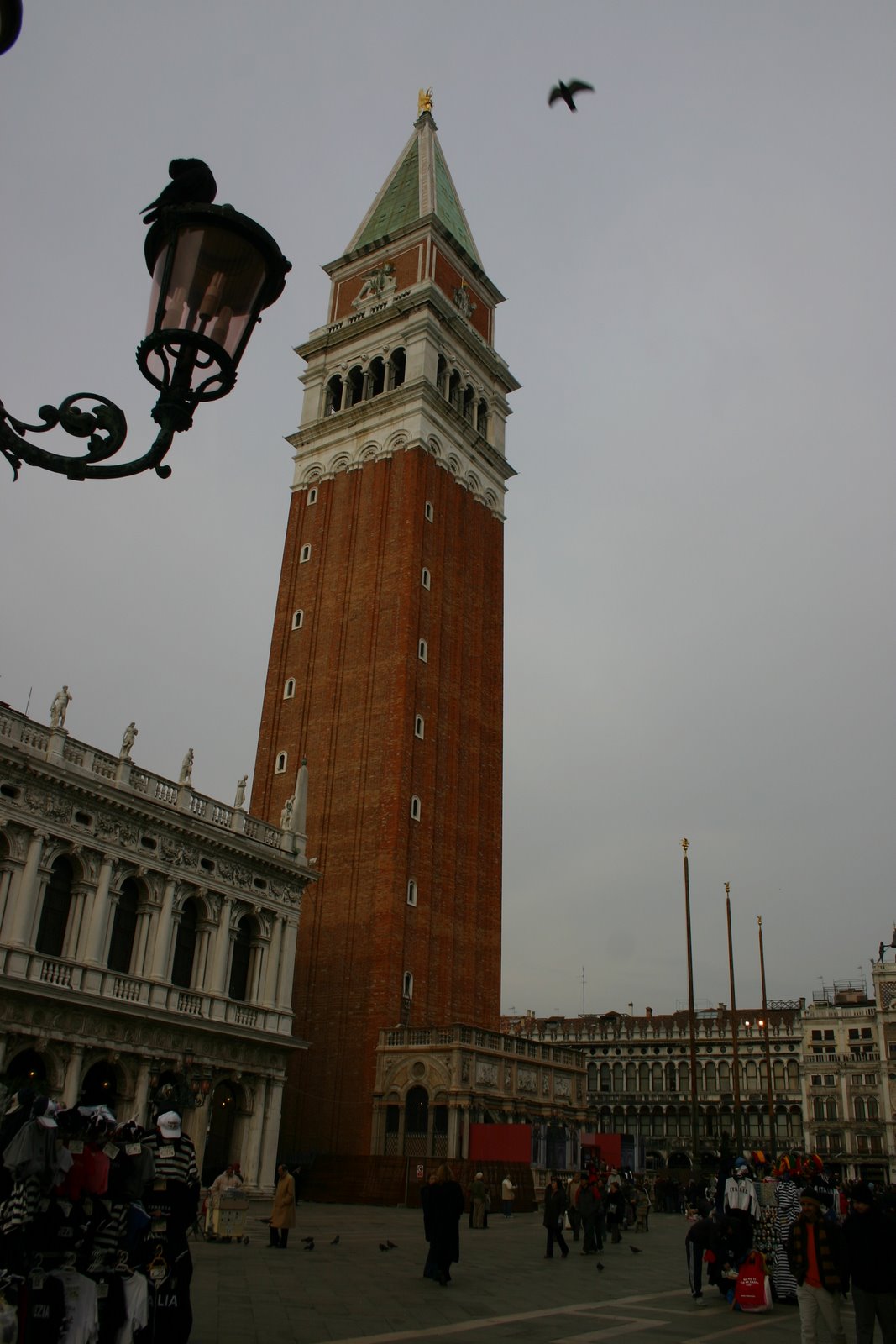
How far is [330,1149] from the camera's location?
1577 inches

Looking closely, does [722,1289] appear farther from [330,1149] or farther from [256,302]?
[330,1149]

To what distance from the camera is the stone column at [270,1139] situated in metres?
34.2

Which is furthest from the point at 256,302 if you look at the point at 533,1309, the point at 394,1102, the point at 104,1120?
the point at 394,1102

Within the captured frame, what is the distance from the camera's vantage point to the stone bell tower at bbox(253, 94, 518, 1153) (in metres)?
42.9

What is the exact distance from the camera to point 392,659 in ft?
156

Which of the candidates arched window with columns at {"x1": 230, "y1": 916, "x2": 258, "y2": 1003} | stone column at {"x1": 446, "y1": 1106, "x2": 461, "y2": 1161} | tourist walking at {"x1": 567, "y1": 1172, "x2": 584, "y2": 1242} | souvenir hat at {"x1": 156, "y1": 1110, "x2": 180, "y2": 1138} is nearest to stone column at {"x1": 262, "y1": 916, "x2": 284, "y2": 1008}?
arched window with columns at {"x1": 230, "y1": 916, "x2": 258, "y2": 1003}

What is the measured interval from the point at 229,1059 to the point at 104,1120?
91.2ft

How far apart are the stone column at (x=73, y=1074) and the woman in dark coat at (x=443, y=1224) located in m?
15.1

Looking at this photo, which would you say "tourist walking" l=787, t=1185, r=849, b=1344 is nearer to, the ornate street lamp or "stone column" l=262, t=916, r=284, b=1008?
the ornate street lamp

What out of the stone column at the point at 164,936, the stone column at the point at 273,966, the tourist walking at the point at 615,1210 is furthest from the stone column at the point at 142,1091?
the tourist walking at the point at 615,1210

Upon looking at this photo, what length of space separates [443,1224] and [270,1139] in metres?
20.4

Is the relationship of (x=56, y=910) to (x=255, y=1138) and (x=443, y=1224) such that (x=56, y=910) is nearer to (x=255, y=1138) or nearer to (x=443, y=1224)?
(x=255, y=1138)

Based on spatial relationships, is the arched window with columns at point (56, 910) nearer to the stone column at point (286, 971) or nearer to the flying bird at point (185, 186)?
the stone column at point (286, 971)

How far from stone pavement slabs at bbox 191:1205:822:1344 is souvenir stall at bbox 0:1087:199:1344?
8.83 ft
